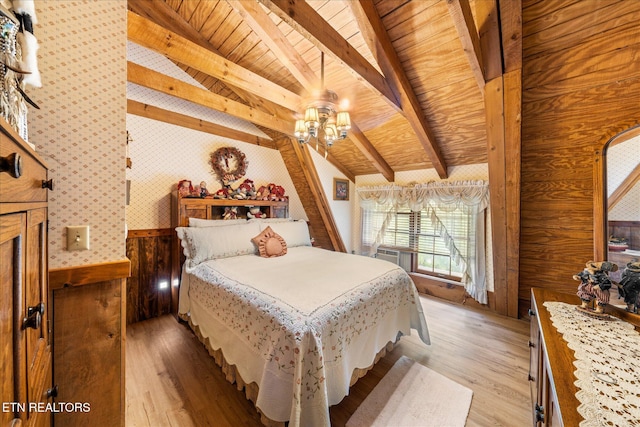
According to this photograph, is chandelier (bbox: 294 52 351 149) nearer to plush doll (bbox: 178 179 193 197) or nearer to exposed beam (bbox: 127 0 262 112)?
exposed beam (bbox: 127 0 262 112)

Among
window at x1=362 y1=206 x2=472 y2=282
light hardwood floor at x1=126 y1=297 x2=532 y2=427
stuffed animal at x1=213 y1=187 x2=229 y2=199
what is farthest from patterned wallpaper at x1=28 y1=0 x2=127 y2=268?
window at x1=362 y1=206 x2=472 y2=282

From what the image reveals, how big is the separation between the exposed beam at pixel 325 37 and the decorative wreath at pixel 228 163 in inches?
84.6

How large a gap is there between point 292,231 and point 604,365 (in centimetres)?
288

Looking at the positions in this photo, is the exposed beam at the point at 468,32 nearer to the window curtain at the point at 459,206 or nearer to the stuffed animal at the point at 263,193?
the window curtain at the point at 459,206

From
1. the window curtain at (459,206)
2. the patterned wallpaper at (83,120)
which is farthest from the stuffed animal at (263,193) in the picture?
the patterned wallpaper at (83,120)

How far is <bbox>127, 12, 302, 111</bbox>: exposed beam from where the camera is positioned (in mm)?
1657

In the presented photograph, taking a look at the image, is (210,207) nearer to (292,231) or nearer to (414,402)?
(292,231)

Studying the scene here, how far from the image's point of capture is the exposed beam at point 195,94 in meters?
2.04

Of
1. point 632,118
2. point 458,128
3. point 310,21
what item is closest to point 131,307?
point 310,21

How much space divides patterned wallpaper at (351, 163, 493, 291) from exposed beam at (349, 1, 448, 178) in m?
0.53

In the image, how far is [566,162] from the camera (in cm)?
205

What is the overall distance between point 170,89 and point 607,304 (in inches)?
140

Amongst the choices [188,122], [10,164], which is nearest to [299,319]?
[10,164]

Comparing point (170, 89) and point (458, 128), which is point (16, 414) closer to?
point (170, 89)
